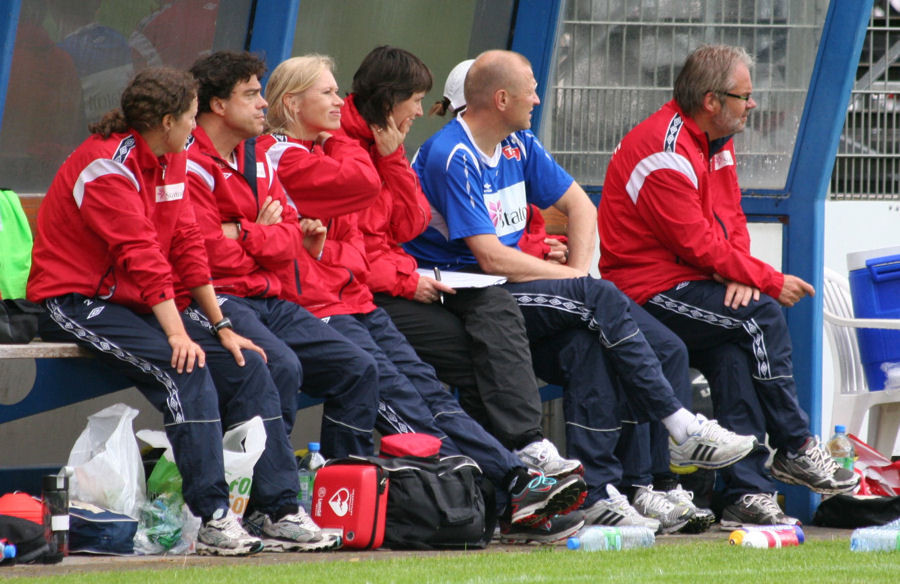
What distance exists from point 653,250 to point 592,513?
1159mm

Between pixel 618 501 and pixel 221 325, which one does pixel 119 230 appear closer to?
pixel 221 325

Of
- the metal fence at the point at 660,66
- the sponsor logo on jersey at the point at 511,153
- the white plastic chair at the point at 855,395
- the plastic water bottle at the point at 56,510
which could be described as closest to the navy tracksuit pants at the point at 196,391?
the plastic water bottle at the point at 56,510

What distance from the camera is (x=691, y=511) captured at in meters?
5.41

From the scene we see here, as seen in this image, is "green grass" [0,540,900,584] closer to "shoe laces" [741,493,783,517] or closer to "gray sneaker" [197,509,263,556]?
"gray sneaker" [197,509,263,556]

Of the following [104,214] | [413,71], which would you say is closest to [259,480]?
[104,214]

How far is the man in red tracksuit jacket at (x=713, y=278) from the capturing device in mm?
5629

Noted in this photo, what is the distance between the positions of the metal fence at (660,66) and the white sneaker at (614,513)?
1.93 m

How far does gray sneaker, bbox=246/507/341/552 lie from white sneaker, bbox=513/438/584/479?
0.78 metres

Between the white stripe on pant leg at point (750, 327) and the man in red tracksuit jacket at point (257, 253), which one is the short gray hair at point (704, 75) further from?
the man in red tracksuit jacket at point (257, 253)

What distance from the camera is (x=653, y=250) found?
19.0 ft

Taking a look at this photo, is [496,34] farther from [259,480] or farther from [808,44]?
[259,480]

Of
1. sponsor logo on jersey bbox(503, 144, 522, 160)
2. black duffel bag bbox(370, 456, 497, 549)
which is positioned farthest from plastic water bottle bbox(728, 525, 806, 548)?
sponsor logo on jersey bbox(503, 144, 522, 160)

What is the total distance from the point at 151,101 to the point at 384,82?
1.10 metres

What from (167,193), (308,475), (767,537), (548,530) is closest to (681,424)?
(767,537)
